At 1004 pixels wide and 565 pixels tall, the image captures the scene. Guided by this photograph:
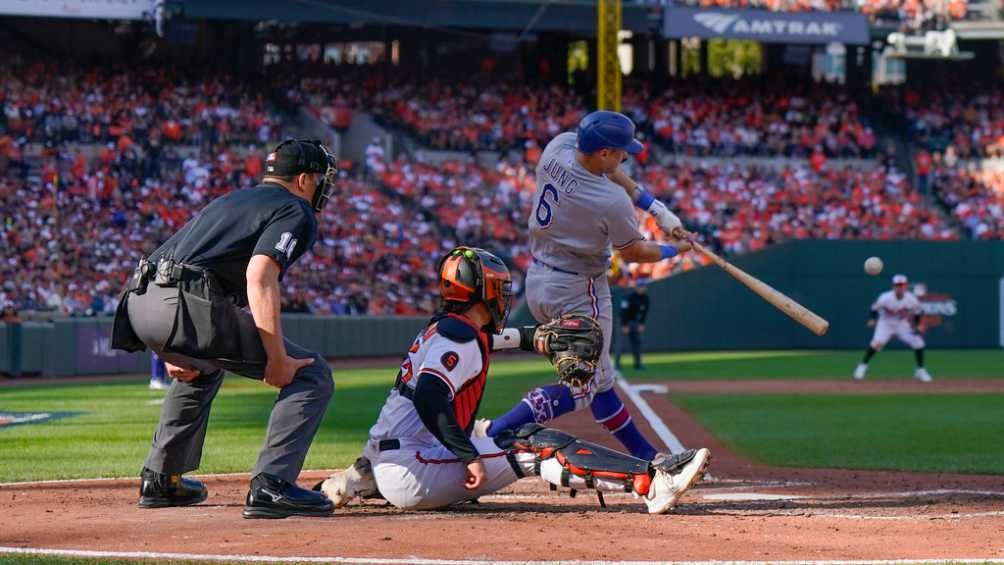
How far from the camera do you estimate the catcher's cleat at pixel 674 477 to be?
6918 mm

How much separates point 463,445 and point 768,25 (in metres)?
29.7

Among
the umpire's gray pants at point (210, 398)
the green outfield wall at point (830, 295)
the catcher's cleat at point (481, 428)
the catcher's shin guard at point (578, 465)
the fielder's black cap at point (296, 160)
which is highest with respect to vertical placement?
the fielder's black cap at point (296, 160)

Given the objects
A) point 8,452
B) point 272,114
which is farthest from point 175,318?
point 272,114

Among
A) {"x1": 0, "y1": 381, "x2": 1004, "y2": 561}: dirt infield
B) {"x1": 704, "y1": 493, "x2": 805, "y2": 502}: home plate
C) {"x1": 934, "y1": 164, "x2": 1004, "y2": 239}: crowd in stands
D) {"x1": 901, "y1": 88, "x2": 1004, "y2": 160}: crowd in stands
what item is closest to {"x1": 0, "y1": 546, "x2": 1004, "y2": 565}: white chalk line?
{"x1": 0, "y1": 381, "x2": 1004, "y2": 561}: dirt infield

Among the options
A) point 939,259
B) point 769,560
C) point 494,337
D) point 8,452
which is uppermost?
point 494,337

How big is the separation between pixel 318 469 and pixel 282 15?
23444 mm

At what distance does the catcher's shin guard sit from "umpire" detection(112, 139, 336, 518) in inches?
38.9

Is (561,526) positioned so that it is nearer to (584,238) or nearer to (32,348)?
(584,238)

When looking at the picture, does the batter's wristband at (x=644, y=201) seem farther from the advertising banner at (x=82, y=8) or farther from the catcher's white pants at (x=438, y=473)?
the advertising banner at (x=82, y=8)

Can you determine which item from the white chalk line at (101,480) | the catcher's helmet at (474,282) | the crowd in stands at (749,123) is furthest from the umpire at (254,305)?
the crowd in stands at (749,123)

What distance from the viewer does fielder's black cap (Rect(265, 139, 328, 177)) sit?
22.9ft

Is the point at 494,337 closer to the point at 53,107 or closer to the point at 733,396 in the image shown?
the point at 733,396

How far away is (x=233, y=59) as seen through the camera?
110 feet

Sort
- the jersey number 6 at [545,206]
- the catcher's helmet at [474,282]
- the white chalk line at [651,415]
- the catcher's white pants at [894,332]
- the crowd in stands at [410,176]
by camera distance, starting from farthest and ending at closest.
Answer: the crowd in stands at [410,176] < the catcher's white pants at [894,332] < the white chalk line at [651,415] < the jersey number 6 at [545,206] < the catcher's helmet at [474,282]
